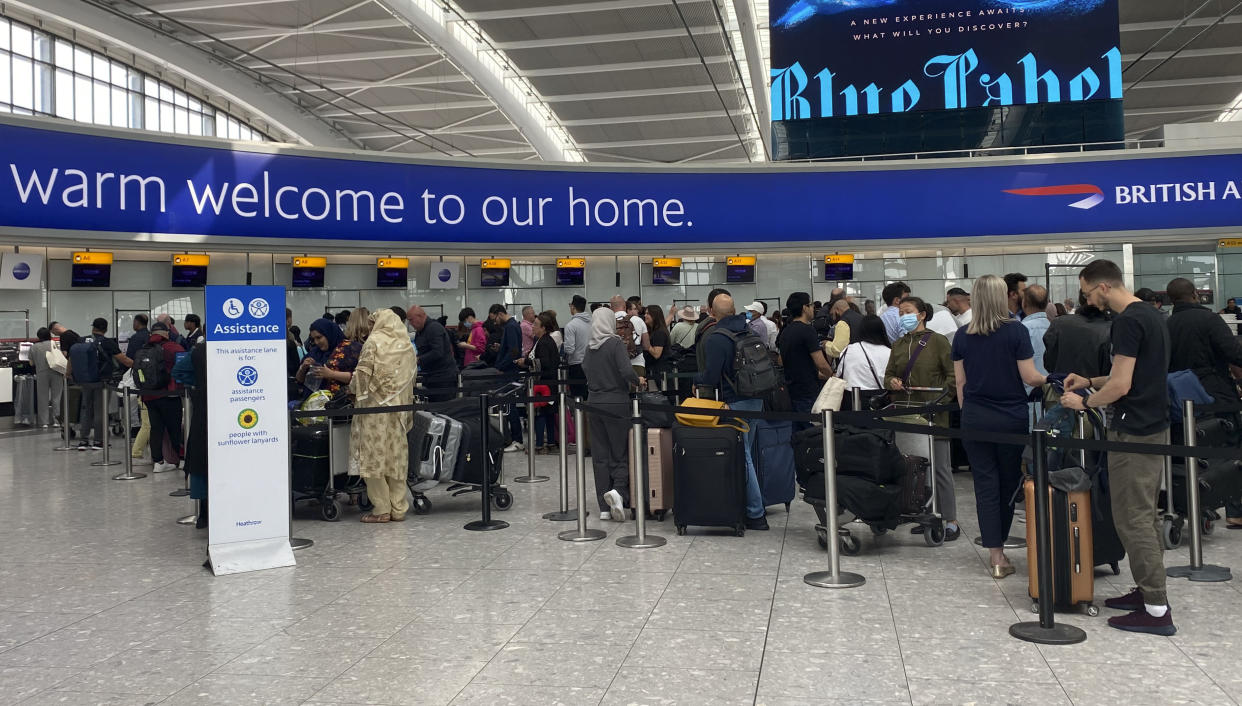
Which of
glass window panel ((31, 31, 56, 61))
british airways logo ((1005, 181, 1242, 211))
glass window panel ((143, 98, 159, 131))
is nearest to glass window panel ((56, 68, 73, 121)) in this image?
glass window panel ((31, 31, 56, 61))

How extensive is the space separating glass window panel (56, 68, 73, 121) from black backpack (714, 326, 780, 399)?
1127 inches

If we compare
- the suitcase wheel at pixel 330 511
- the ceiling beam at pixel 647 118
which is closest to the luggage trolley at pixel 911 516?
the suitcase wheel at pixel 330 511

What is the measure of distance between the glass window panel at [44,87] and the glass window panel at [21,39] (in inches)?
21.1

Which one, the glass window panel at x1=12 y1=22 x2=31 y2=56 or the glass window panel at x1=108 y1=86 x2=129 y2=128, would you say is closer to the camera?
the glass window panel at x1=12 y1=22 x2=31 y2=56

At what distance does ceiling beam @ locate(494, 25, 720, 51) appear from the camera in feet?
87.5

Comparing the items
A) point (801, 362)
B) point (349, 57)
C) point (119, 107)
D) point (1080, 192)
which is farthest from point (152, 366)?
point (119, 107)

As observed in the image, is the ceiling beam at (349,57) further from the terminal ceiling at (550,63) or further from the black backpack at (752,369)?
the black backpack at (752,369)

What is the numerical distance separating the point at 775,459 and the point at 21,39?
2871cm

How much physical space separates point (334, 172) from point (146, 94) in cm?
2354

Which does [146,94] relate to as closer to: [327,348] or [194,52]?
[194,52]

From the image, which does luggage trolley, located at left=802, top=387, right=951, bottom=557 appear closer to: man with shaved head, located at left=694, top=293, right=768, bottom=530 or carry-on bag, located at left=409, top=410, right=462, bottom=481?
man with shaved head, located at left=694, top=293, right=768, bottom=530

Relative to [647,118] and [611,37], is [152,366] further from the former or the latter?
[647,118]

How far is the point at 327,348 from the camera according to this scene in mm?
8906

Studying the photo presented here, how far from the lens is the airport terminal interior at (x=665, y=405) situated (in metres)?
4.33
